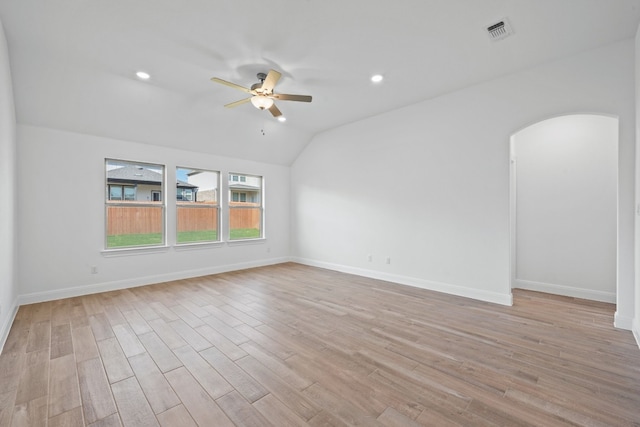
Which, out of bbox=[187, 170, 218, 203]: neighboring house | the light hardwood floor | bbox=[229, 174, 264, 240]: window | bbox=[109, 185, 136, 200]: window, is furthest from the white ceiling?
the light hardwood floor

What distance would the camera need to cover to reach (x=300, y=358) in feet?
7.64

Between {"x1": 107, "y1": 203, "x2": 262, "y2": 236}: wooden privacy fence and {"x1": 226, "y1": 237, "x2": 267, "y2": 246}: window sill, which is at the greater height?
{"x1": 107, "y1": 203, "x2": 262, "y2": 236}: wooden privacy fence

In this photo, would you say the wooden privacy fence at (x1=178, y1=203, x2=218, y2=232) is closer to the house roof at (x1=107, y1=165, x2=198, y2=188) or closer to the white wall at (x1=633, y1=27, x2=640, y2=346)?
the house roof at (x1=107, y1=165, x2=198, y2=188)

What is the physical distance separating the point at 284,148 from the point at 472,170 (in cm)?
403

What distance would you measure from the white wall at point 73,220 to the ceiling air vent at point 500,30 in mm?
5122

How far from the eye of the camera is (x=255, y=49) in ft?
9.80

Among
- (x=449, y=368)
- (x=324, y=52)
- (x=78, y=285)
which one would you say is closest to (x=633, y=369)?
(x=449, y=368)

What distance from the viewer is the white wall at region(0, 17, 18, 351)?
2.65m

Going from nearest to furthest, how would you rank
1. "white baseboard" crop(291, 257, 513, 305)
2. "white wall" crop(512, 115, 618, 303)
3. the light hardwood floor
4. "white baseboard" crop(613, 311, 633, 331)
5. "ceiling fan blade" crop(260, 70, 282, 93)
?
the light hardwood floor → "white baseboard" crop(613, 311, 633, 331) → "ceiling fan blade" crop(260, 70, 282, 93) → "white baseboard" crop(291, 257, 513, 305) → "white wall" crop(512, 115, 618, 303)

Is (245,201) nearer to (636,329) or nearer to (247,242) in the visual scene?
(247,242)

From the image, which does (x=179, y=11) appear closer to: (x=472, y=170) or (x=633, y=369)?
(x=472, y=170)

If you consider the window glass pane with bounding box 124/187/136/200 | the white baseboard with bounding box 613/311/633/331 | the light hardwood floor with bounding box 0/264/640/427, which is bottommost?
the light hardwood floor with bounding box 0/264/640/427

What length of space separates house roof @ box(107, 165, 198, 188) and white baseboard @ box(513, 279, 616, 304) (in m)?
6.49

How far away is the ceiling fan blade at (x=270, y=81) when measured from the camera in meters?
Result: 2.97
